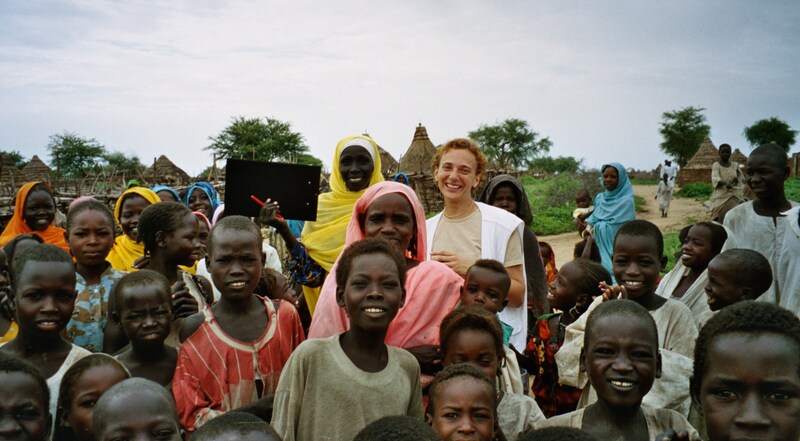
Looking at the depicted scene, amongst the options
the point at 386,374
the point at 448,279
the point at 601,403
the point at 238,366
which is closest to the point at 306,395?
the point at 386,374

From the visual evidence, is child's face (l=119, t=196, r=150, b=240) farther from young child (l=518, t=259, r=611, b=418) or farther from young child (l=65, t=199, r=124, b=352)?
young child (l=518, t=259, r=611, b=418)

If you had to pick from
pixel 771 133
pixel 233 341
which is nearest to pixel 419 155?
pixel 233 341

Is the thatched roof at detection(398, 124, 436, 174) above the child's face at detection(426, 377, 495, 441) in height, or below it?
above

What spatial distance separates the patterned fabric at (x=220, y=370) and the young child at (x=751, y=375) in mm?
1757

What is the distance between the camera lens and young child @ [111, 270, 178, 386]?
278cm


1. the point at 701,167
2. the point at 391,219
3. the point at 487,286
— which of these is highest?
the point at 701,167

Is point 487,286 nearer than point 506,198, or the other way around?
point 487,286

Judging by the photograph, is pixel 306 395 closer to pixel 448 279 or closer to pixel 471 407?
pixel 471 407

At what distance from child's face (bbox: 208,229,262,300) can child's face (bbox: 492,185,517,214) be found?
251 cm

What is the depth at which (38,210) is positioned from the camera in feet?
17.0

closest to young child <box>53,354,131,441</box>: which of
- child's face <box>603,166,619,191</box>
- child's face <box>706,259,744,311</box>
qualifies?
child's face <box>706,259,744,311</box>

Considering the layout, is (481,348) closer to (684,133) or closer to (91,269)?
(91,269)

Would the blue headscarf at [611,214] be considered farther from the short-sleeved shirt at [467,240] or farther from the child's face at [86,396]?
the child's face at [86,396]

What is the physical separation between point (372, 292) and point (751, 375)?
1335 mm
